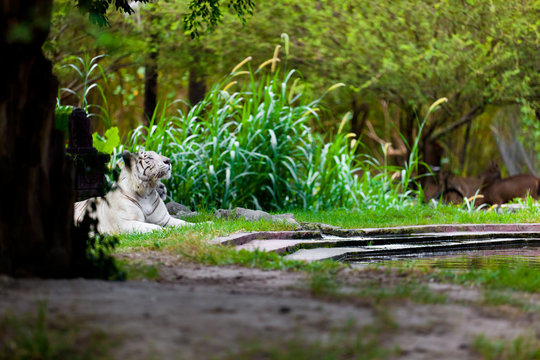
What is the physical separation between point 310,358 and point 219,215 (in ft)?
22.7

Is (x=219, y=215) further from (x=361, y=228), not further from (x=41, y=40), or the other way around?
(x=41, y=40)

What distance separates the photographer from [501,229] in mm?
10422

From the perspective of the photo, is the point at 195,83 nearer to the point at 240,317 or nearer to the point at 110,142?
the point at 110,142

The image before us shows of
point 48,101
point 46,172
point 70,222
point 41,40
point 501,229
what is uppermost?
point 41,40

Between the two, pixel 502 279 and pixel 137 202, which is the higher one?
pixel 137 202

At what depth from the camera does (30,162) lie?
487 centimetres

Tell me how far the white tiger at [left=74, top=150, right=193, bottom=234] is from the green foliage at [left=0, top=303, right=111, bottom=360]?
210 inches

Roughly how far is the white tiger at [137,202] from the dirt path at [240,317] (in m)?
4.29

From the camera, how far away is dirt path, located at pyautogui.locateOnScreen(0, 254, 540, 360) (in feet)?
11.0

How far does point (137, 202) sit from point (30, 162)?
434cm

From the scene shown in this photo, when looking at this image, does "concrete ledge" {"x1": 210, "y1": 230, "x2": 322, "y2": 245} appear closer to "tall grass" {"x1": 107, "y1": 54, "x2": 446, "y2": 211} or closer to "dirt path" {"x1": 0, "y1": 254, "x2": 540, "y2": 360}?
"dirt path" {"x1": 0, "y1": 254, "x2": 540, "y2": 360}

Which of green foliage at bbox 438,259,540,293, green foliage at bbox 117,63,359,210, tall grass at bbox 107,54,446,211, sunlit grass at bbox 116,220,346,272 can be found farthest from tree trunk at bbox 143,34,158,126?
green foliage at bbox 438,259,540,293

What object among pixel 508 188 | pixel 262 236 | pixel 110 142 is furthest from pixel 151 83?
pixel 262 236

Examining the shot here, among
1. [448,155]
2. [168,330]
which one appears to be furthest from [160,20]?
[168,330]
